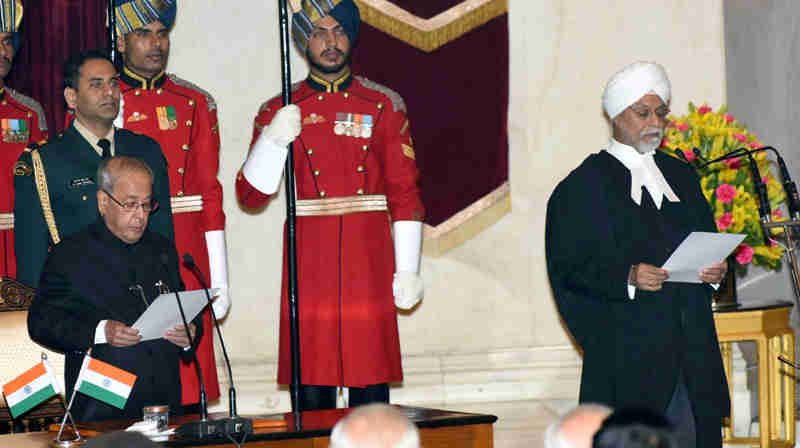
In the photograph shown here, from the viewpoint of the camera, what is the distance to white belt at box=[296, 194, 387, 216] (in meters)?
5.25

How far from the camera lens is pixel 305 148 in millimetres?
5238

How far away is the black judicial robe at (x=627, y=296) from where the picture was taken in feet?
14.3

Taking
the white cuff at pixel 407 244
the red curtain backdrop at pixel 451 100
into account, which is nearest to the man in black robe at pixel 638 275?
the white cuff at pixel 407 244

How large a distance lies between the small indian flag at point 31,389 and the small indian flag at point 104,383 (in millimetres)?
91

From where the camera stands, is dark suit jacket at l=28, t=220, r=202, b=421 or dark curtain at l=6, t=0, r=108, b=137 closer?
dark suit jacket at l=28, t=220, r=202, b=421

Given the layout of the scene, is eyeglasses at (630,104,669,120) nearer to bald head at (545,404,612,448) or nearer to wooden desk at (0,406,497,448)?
wooden desk at (0,406,497,448)

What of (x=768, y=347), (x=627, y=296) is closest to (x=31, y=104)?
(x=627, y=296)

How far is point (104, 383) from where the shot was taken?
3557 mm

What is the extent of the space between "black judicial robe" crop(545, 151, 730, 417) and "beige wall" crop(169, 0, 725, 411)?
2.35 m

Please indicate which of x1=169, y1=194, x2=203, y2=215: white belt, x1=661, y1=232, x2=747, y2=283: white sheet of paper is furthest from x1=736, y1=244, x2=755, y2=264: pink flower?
→ x1=169, y1=194, x2=203, y2=215: white belt

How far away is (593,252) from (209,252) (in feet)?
5.56

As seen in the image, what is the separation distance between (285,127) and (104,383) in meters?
1.71

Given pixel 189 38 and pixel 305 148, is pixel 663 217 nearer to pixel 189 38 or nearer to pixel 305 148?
pixel 305 148

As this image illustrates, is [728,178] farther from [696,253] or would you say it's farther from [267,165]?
[267,165]
